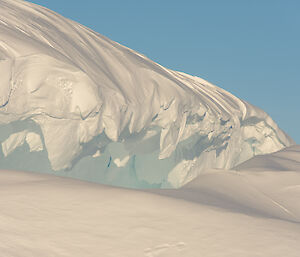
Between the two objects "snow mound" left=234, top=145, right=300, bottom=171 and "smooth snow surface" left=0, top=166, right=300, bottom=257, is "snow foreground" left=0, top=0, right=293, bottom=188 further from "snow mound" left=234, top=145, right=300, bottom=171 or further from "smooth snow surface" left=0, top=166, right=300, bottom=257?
"smooth snow surface" left=0, top=166, right=300, bottom=257

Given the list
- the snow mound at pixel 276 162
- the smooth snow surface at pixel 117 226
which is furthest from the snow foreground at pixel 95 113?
the smooth snow surface at pixel 117 226

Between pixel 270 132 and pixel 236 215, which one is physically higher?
pixel 270 132

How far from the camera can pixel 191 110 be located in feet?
57.5

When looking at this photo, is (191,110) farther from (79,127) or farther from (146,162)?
(79,127)

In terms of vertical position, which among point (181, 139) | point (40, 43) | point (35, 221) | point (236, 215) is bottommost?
point (35, 221)

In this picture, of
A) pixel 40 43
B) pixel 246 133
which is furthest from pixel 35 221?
pixel 246 133

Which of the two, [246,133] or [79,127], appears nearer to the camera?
[79,127]

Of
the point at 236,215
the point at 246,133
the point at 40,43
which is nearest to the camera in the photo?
the point at 236,215

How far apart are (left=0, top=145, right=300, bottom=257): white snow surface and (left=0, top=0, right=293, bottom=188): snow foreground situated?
557 cm

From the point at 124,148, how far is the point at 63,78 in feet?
10.4

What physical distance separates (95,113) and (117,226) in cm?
822

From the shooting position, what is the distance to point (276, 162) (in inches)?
623

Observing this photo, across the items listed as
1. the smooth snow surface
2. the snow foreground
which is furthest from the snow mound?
the smooth snow surface

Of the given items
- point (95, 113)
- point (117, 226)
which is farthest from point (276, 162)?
point (117, 226)
